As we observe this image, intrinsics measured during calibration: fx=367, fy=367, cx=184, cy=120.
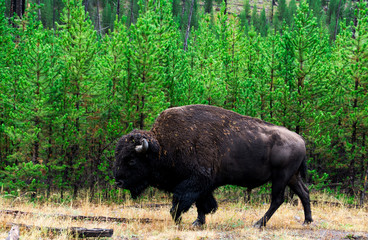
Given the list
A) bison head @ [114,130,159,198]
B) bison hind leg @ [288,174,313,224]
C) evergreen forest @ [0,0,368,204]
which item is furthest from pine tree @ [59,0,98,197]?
bison hind leg @ [288,174,313,224]

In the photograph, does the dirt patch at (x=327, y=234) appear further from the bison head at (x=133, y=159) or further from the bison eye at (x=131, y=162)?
the bison eye at (x=131, y=162)

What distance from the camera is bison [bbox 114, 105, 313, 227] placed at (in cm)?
647

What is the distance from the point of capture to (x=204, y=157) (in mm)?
6500

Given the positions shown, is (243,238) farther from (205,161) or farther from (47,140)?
(47,140)

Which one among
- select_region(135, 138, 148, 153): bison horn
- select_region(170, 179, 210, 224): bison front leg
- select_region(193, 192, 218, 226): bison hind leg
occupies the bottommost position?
select_region(193, 192, 218, 226): bison hind leg

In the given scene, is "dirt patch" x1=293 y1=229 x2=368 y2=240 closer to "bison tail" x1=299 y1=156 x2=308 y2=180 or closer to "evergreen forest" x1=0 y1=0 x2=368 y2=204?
"bison tail" x1=299 y1=156 x2=308 y2=180

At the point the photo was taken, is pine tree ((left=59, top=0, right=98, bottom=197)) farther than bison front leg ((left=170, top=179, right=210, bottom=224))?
Yes

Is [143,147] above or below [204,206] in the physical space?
above

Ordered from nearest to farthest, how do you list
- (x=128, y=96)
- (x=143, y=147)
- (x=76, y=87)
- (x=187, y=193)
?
1. (x=143, y=147)
2. (x=187, y=193)
3. (x=128, y=96)
4. (x=76, y=87)

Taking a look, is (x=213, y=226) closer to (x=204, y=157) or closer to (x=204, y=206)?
(x=204, y=206)

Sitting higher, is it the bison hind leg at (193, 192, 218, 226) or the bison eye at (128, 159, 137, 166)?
the bison eye at (128, 159, 137, 166)

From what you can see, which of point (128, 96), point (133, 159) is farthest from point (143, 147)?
point (128, 96)

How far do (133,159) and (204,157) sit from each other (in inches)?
49.7

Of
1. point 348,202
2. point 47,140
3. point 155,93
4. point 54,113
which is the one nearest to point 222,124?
point 155,93
